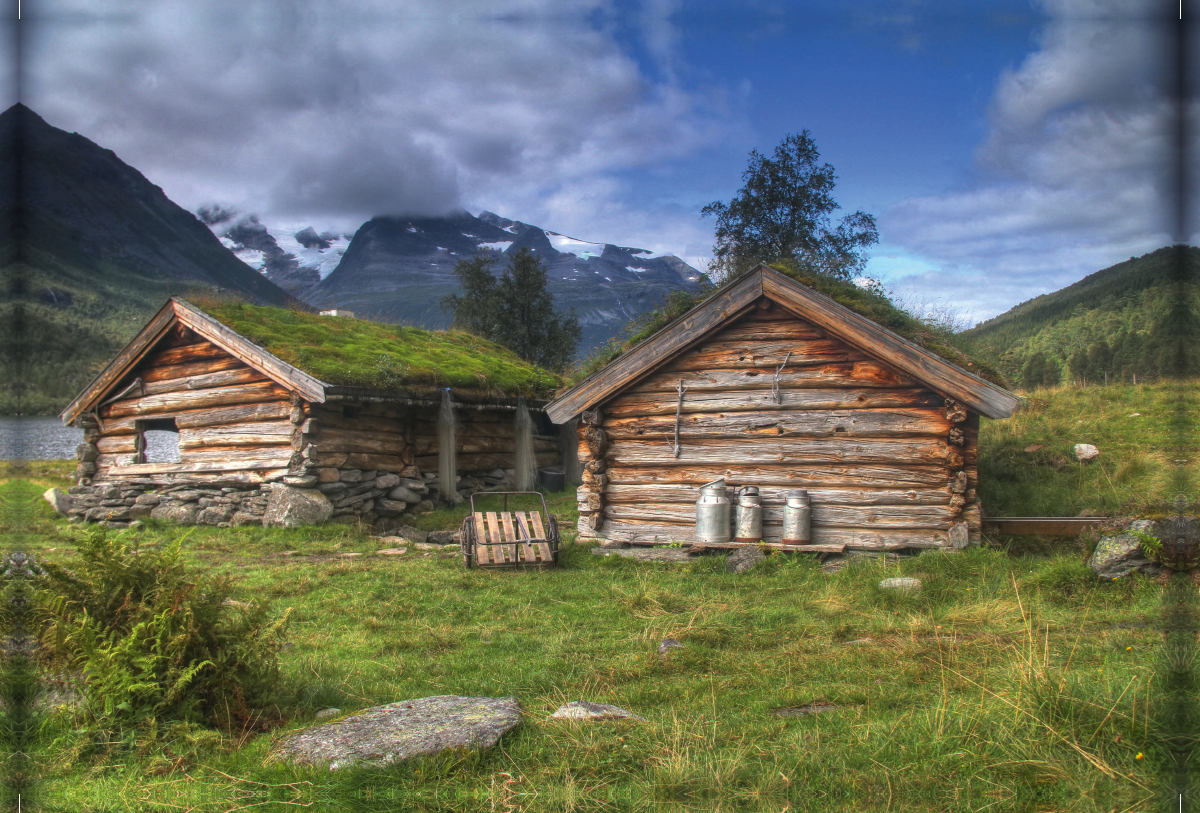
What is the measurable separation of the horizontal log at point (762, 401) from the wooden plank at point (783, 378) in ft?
0.28

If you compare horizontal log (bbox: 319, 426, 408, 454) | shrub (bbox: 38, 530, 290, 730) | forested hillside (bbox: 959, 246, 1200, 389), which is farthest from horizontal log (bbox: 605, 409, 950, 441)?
shrub (bbox: 38, 530, 290, 730)

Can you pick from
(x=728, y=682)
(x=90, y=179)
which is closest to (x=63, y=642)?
(x=728, y=682)

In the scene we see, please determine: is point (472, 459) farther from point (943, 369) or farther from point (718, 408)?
point (943, 369)

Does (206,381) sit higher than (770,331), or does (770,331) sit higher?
(770,331)

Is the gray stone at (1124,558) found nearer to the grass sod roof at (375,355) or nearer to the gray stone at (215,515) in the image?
the grass sod roof at (375,355)

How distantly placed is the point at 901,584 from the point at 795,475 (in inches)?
105

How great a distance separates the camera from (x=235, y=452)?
15.0 m

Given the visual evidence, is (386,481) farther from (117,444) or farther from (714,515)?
(714,515)

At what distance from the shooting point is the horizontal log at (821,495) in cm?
958

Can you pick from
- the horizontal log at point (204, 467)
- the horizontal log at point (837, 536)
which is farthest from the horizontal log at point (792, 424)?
the horizontal log at point (204, 467)

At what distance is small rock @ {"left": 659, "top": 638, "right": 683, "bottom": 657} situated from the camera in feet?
19.0

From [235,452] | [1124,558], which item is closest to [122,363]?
[235,452]

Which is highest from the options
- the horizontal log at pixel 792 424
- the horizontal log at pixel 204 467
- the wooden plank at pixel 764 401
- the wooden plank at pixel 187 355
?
the wooden plank at pixel 187 355

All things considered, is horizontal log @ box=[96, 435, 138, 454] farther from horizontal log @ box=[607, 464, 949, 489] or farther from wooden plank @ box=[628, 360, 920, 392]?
wooden plank @ box=[628, 360, 920, 392]
